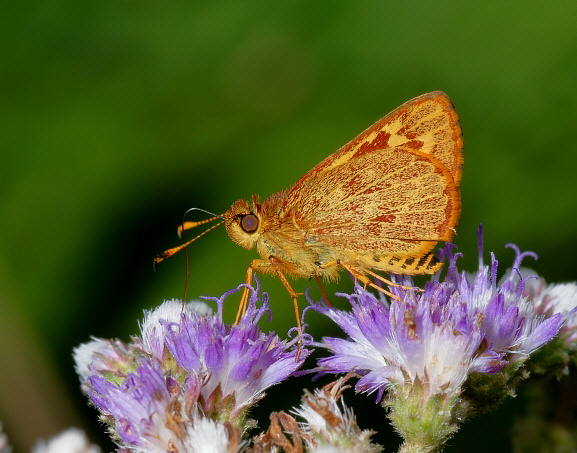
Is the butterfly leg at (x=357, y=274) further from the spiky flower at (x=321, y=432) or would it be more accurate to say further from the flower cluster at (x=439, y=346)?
the spiky flower at (x=321, y=432)

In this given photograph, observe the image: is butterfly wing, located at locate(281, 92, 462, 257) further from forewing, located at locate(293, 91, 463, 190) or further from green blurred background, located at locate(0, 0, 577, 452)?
green blurred background, located at locate(0, 0, 577, 452)

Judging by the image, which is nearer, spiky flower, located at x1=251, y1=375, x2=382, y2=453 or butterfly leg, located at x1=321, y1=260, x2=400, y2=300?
spiky flower, located at x1=251, y1=375, x2=382, y2=453

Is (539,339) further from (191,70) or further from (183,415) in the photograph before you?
(191,70)

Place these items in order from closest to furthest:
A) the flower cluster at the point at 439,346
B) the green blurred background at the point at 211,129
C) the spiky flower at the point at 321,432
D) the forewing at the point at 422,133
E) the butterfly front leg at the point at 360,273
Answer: the spiky flower at the point at 321,432 → the flower cluster at the point at 439,346 → the butterfly front leg at the point at 360,273 → the forewing at the point at 422,133 → the green blurred background at the point at 211,129

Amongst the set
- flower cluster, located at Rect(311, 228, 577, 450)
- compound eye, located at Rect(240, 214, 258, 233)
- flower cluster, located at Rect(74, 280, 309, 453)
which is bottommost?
flower cluster, located at Rect(311, 228, 577, 450)

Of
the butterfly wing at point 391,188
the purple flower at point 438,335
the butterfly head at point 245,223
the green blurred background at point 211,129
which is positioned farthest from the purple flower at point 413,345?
the green blurred background at point 211,129

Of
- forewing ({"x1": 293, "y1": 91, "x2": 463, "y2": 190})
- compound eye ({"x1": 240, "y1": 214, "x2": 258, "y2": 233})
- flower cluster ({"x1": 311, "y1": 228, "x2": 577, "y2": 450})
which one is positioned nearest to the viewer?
flower cluster ({"x1": 311, "y1": 228, "x2": 577, "y2": 450})

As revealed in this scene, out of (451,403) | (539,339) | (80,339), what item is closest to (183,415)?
(451,403)

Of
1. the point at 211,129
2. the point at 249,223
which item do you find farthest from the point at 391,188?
the point at 211,129

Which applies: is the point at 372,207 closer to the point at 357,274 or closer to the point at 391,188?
the point at 391,188

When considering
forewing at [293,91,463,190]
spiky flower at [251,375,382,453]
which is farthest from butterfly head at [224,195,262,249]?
spiky flower at [251,375,382,453]
